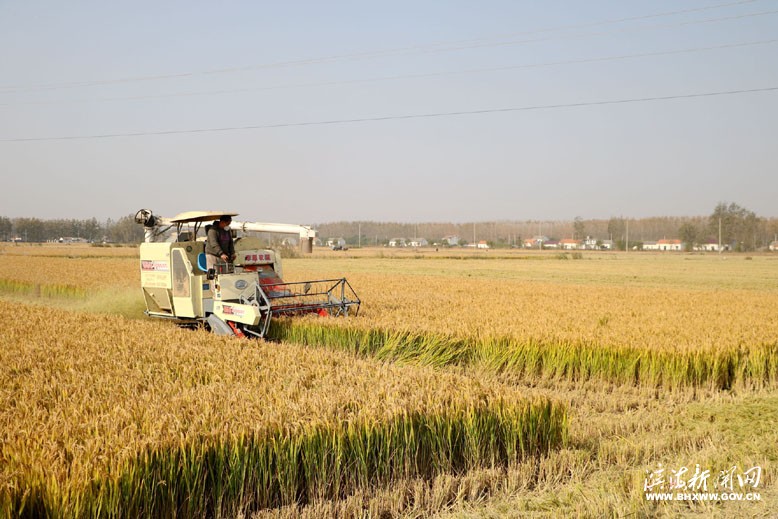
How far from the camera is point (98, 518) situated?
4.16 m

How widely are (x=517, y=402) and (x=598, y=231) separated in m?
166

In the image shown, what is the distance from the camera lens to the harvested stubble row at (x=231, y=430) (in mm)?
4418

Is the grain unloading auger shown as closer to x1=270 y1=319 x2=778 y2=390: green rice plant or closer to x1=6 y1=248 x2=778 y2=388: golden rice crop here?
x1=6 y1=248 x2=778 y2=388: golden rice crop

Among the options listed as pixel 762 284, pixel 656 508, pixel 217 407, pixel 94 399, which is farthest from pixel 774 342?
pixel 762 284

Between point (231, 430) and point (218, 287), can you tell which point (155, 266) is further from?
point (231, 430)

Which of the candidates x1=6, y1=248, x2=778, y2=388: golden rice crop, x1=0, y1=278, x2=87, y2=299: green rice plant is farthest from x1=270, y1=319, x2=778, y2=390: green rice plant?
x1=0, y1=278, x2=87, y2=299: green rice plant

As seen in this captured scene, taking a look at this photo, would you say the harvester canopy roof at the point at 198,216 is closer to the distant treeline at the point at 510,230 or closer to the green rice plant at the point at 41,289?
the green rice plant at the point at 41,289

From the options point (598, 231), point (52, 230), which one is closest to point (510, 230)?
point (598, 231)

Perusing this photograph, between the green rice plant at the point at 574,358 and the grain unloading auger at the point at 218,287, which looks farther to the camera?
the grain unloading auger at the point at 218,287

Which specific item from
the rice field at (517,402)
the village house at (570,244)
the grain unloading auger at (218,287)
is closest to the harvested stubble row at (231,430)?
the rice field at (517,402)

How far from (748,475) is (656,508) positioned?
120cm

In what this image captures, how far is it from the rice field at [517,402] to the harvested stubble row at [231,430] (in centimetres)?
3

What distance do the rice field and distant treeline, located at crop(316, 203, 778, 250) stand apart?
107 meters

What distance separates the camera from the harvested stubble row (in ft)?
14.5
